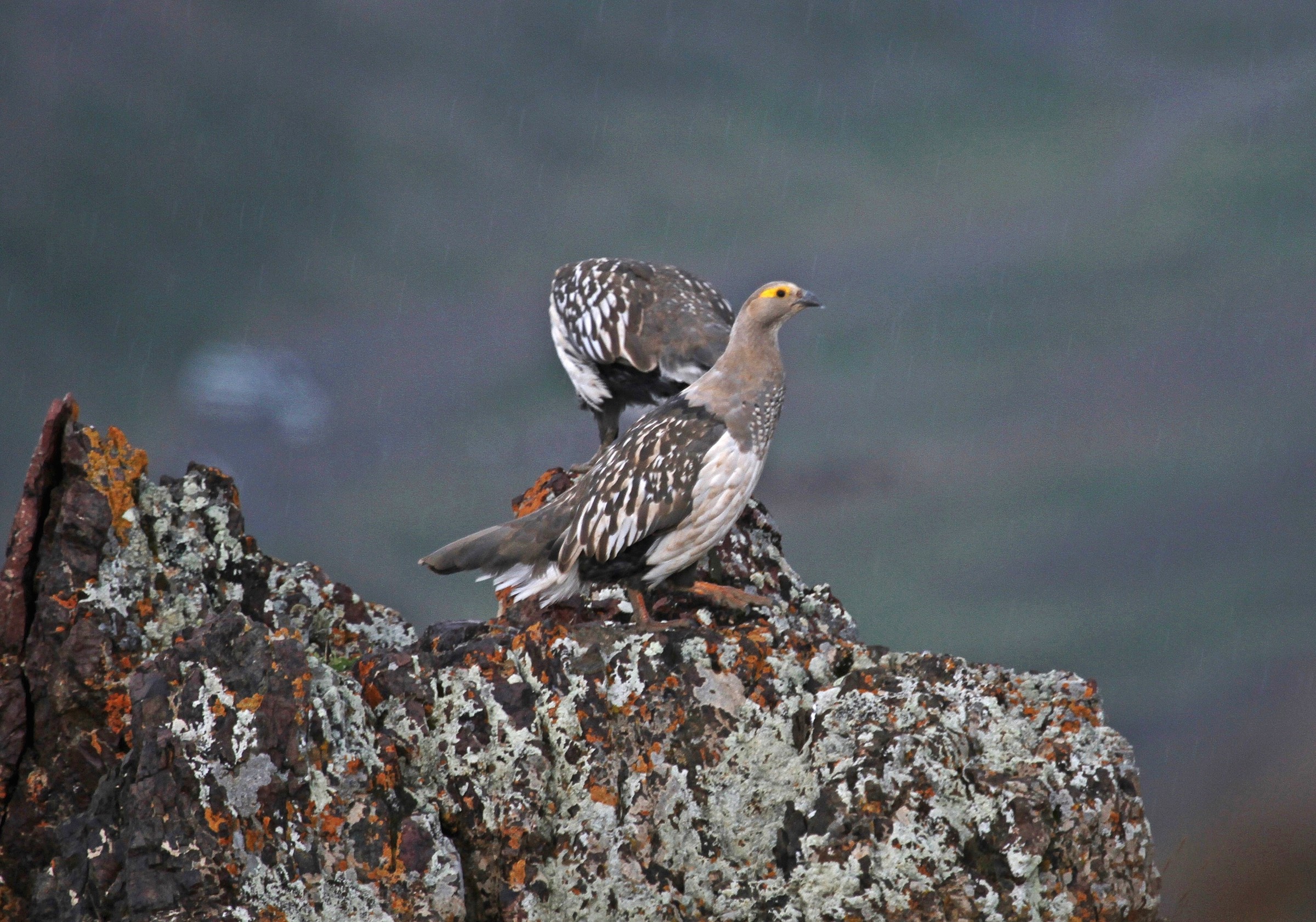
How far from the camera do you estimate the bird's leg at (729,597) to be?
23.9ft

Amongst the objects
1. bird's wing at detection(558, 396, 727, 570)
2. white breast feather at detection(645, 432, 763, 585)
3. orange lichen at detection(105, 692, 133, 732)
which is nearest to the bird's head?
bird's wing at detection(558, 396, 727, 570)

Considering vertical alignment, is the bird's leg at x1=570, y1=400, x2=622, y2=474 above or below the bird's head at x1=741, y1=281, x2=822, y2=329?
above

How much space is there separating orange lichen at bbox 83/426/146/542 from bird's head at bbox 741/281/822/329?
145 inches

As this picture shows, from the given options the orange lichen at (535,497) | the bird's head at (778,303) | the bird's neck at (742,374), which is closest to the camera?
the bird's neck at (742,374)

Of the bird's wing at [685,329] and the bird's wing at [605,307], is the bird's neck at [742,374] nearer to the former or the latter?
the bird's wing at [685,329]

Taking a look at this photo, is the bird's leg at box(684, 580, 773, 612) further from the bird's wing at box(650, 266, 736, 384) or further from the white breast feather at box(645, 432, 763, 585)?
the bird's wing at box(650, 266, 736, 384)

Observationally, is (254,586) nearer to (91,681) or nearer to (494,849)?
(91,681)

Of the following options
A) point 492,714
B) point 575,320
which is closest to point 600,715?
point 492,714

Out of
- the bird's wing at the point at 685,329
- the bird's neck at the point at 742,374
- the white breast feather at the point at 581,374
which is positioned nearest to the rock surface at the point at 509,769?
the bird's neck at the point at 742,374

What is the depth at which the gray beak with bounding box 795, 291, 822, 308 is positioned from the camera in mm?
7602

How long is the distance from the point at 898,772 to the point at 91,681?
160 inches

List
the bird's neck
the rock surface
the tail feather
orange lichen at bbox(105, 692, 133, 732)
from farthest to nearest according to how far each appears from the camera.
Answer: the bird's neck < the tail feather < orange lichen at bbox(105, 692, 133, 732) < the rock surface

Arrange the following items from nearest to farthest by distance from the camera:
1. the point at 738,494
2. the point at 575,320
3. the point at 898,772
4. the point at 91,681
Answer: the point at 898,772 → the point at 91,681 → the point at 738,494 → the point at 575,320

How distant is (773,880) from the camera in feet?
19.0
